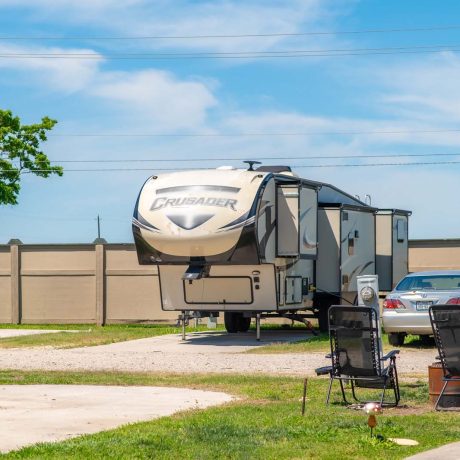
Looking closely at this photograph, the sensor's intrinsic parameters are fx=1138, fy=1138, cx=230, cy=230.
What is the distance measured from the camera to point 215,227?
25.2m

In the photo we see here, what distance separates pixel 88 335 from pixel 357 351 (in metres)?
16.8

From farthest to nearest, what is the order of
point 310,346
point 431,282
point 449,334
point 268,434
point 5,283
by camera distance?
point 5,283
point 310,346
point 431,282
point 449,334
point 268,434

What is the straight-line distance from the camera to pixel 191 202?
2550 cm

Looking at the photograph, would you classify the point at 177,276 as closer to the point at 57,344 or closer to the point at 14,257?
the point at 57,344

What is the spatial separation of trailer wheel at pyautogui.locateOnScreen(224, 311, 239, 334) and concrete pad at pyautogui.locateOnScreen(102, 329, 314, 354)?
0.56 feet

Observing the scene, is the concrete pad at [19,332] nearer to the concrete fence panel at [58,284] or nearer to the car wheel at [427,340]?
the concrete fence panel at [58,284]

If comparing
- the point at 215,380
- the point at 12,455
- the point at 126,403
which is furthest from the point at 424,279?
the point at 12,455

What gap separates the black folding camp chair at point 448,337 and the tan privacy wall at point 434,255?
19.9 metres

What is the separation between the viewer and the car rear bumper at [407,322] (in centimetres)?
2261

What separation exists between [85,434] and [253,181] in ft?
49.7

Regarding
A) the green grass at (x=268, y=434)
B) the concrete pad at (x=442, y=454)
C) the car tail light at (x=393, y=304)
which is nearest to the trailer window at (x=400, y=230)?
the car tail light at (x=393, y=304)

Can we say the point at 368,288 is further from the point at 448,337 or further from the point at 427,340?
the point at 427,340

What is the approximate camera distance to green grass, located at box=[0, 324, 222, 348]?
2661 centimetres

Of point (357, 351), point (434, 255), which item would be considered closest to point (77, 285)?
point (434, 255)
